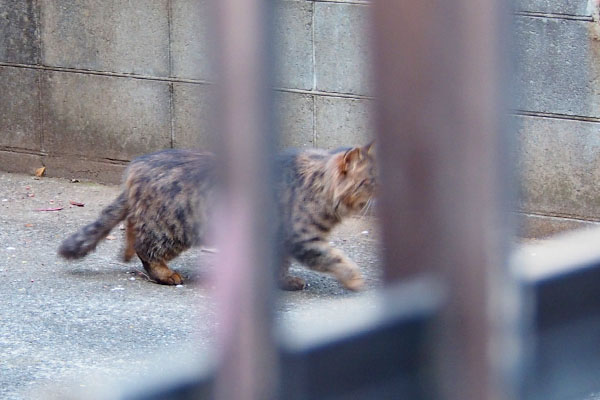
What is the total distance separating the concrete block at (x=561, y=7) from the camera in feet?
18.9

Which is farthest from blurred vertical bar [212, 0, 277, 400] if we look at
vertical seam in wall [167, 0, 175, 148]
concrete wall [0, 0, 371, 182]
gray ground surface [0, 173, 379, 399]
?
vertical seam in wall [167, 0, 175, 148]

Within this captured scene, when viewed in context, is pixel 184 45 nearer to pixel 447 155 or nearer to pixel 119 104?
pixel 119 104

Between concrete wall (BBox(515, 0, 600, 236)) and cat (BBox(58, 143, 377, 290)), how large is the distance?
121 centimetres

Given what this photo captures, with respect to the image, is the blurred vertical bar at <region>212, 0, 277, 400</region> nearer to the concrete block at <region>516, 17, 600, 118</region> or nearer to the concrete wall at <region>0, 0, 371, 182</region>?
the concrete block at <region>516, 17, 600, 118</region>

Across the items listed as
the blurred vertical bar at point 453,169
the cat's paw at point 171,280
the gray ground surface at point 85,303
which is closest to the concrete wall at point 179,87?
the gray ground surface at point 85,303

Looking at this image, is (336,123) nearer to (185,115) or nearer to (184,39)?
(185,115)

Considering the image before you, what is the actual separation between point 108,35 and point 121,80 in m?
0.31

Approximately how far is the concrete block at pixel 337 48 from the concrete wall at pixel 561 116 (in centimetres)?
104

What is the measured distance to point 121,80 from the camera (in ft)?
23.5

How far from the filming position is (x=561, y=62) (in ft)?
19.4

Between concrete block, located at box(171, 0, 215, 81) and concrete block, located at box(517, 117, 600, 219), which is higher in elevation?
concrete block, located at box(171, 0, 215, 81)

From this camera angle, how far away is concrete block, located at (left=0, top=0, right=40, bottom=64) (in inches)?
288

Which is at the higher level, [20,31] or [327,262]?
[20,31]

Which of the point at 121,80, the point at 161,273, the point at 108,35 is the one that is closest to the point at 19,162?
the point at 121,80
